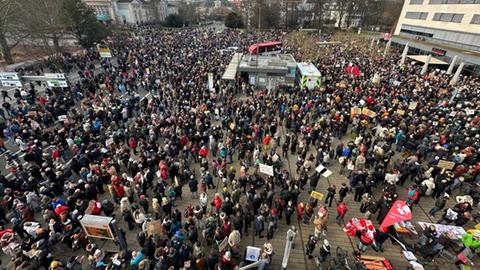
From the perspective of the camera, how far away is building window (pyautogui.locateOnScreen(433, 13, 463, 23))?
35.3m

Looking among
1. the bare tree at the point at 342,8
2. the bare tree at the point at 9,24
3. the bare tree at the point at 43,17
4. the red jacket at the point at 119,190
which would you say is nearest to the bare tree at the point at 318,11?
the bare tree at the point at 342,8

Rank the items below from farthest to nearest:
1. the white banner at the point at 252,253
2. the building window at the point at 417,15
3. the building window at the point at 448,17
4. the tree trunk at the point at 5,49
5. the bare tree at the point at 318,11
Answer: the bare tree at the point at 318,11
the building window at the point at 417,15
the building window at the point at 448,17
the tree trunk at the point at 5,49
the white banner at the point at 252,253

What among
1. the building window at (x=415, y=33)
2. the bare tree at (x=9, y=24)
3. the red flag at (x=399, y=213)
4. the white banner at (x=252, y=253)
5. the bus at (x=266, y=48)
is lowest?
the white banner at (x=252, y=253)

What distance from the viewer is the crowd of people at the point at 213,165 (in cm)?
823

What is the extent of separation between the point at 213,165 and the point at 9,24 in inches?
1414

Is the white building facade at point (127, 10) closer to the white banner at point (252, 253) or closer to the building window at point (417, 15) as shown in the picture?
the building window at point (417, 15)

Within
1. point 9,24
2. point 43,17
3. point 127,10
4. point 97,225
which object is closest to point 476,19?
point 97,225

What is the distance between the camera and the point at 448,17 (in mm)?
37500

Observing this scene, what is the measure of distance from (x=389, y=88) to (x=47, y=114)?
27.5m

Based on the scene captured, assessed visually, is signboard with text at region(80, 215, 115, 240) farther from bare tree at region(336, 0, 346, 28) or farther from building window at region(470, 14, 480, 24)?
bare tree at region(336, 0, 346, 28)

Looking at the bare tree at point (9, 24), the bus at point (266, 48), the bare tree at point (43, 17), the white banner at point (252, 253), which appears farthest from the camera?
the bus at point (266, 48)

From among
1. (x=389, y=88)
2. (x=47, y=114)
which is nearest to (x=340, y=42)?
(x=389, y=88)

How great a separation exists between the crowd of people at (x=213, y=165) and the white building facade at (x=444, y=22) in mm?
14737

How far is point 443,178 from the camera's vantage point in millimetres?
10812
